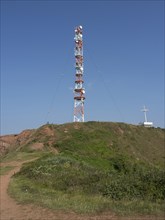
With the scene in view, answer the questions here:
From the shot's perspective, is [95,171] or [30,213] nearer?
[30,213]

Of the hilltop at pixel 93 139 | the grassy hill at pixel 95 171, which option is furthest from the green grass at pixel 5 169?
the hilltop at pixel 93 139

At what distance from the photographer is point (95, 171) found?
21.4m

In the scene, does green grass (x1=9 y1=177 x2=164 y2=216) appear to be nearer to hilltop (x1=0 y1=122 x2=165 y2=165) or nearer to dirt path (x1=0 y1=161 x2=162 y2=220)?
dirt path (x1=0 y1=161 x2=162 y2=220)

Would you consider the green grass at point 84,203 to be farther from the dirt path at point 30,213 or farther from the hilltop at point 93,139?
the hilltop at point 93,139

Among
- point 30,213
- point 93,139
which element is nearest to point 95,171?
point 30,213

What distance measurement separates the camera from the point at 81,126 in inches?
1553

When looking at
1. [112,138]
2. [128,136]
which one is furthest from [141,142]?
[112,138]

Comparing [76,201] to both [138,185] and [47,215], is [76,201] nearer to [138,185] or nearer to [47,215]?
[47,215]

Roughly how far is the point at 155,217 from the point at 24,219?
3.92m

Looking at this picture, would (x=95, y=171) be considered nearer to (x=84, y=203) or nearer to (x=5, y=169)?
(x=5, y=169)

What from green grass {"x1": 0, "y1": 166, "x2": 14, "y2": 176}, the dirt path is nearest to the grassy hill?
the dirt path

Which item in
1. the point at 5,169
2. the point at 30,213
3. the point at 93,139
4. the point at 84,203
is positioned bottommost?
the point at 30,213

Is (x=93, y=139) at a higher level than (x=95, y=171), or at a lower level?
higher

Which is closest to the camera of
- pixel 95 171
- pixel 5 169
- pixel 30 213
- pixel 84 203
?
pixel 30 213
